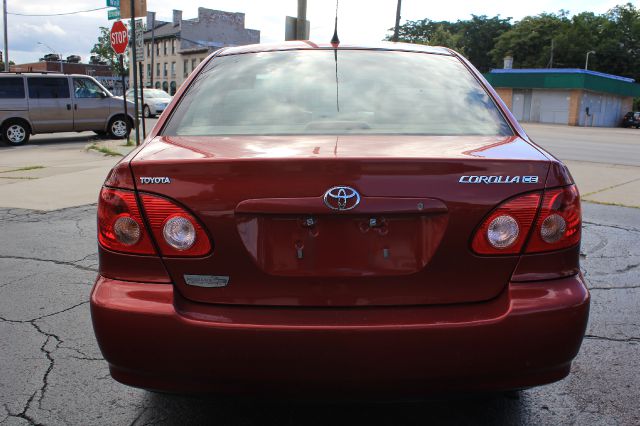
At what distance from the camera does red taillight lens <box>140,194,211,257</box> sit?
204cm

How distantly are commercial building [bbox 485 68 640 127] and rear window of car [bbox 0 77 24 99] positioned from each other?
44133mm

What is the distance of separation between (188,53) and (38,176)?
6104 centimetres

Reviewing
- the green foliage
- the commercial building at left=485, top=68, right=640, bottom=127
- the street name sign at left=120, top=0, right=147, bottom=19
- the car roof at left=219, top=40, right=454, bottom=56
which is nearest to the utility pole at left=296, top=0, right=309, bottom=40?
the street name sign at left=120, top=0, right=147, bottom=19

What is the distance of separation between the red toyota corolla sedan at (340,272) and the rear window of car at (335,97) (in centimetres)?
49

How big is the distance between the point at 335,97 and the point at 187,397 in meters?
1.49

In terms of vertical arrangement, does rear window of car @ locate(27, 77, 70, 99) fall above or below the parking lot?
above

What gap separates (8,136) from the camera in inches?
648

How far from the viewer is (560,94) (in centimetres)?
5275

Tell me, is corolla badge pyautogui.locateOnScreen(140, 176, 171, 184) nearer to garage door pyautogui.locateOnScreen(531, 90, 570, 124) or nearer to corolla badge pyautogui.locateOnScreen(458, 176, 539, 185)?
corolla badge pyautogui.locateOnScreen(458, 176, 539, 185)

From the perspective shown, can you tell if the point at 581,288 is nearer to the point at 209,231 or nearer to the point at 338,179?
the point at 338,179

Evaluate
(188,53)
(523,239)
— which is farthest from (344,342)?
(188,53)

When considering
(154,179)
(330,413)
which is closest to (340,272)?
(154,179)

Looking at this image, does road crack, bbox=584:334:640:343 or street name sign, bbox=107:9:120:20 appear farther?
street name sign, bbox=107:9:120:20

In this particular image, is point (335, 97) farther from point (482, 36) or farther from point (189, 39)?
point (482, 36)
